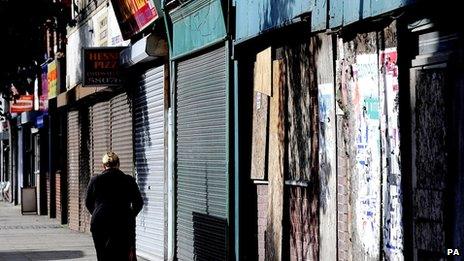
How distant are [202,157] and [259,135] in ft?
8.09

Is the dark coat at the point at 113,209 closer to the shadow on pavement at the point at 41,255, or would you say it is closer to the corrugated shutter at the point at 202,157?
the corrugated shutter at the point at 202,157

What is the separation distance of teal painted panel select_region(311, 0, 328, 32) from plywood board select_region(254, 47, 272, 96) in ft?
5.82

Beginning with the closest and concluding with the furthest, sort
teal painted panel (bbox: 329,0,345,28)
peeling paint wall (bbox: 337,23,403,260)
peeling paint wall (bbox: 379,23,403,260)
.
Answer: peeling paint wall (bbox: 379,23,403,260) → peeling paint wall (bbox: 337,23,403,260) → teal painted panel (bbox: 329,0,345,28)

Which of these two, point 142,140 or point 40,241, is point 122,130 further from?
point 40,241

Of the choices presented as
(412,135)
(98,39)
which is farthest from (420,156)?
(98,39)

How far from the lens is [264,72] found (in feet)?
41.0

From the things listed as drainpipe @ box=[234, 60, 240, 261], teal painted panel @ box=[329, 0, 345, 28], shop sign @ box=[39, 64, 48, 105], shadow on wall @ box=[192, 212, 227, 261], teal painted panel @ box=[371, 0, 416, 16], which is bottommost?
shadow on wall @ box=[192, 212, 227, 261]

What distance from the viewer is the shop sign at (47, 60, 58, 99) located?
30.2 metres

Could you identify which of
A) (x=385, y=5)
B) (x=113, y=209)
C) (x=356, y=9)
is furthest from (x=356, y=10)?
(x=113, y=209)

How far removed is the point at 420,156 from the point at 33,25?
1797 centimetres

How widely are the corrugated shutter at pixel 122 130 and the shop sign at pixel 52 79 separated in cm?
886

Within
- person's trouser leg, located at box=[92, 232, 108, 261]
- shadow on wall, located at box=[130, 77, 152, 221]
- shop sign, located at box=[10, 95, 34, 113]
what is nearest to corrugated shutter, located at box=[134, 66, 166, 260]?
shadow on wall, located at box=[130, 77, 152, 221]

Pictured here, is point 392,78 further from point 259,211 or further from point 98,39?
point 98,39

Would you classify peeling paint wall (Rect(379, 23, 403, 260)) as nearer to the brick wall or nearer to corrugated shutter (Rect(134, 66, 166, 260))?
the brick wall
